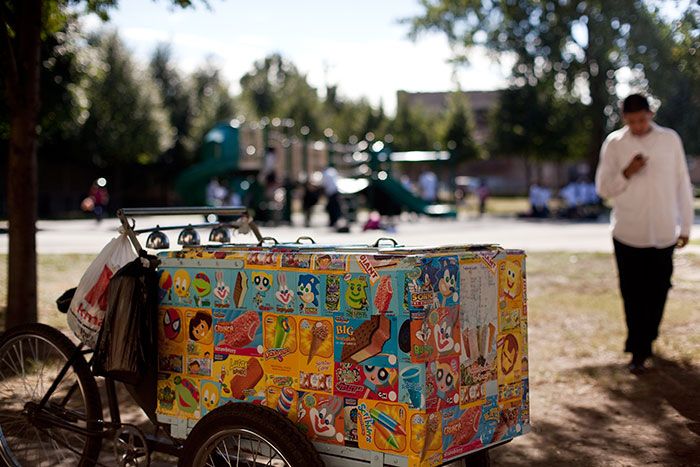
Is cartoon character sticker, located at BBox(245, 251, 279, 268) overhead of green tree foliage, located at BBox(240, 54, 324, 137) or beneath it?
beneath

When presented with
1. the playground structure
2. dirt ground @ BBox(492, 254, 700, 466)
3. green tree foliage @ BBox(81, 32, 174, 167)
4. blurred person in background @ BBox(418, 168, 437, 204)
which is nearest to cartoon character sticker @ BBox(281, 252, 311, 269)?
dirt ground @ BBox(492, 254, 700, 466)

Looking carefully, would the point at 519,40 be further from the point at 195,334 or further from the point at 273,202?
the point at 195,334

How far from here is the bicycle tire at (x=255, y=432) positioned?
3141 millimetres

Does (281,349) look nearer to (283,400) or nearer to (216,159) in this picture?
(283,400)

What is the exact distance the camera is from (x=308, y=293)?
11.0 feet

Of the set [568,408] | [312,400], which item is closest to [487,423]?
[312,400]

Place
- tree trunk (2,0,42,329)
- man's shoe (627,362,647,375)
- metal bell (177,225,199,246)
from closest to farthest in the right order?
metal bell (177,225,199,246), man's shoe (627,362,647,375), tree trunk (2,0,42,329)

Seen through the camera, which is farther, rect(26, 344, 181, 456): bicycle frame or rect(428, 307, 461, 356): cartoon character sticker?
rect(26, 344, 181, 456): bicycle frame

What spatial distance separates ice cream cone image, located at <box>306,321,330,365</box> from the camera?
3330 mm

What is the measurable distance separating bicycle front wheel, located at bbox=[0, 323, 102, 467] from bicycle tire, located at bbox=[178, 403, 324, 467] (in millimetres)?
812

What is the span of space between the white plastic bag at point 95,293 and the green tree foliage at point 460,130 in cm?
5460

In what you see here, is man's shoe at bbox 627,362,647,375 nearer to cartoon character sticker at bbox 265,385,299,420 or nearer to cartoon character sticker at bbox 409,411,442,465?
cartoon character sticker at bbox 409,411,442,465

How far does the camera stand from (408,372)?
123 inches

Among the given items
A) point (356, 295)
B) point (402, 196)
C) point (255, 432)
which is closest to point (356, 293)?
point (356, 295)
